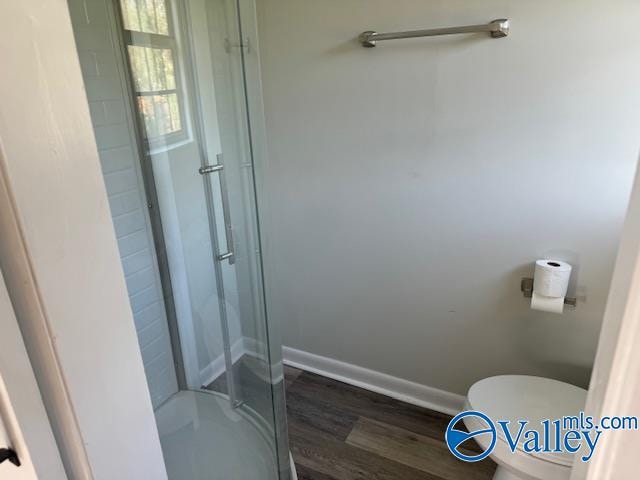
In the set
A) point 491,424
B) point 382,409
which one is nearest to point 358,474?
point 382,409

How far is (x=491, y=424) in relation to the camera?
1.45m

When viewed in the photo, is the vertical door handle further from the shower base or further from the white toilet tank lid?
the white toilet tank lid

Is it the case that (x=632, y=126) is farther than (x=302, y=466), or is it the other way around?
(x=302, y=466)

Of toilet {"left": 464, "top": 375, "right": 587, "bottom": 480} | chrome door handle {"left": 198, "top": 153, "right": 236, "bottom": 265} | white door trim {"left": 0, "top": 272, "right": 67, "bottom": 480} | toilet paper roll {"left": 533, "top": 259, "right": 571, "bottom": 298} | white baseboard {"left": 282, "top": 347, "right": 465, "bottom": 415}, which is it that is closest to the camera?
white door trim {"left": 0, "top": 272, "right": 67, "bottom": 480}

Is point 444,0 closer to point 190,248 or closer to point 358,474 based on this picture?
point 190,248

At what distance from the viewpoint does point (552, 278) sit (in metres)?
1.59

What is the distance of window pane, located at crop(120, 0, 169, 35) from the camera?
5.30 feet

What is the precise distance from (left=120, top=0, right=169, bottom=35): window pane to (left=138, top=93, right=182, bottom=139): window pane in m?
0.24

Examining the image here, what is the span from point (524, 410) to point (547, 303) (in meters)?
0.39

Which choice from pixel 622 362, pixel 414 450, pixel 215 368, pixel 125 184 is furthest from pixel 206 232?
pixel 622 362

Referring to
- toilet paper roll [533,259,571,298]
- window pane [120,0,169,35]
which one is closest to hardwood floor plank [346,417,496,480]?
toilet paper roll [533,259,571,298]

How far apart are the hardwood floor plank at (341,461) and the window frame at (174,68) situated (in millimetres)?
1394

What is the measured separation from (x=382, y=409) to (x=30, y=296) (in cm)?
182

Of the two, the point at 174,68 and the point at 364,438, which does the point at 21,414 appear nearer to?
the point at 174,68
